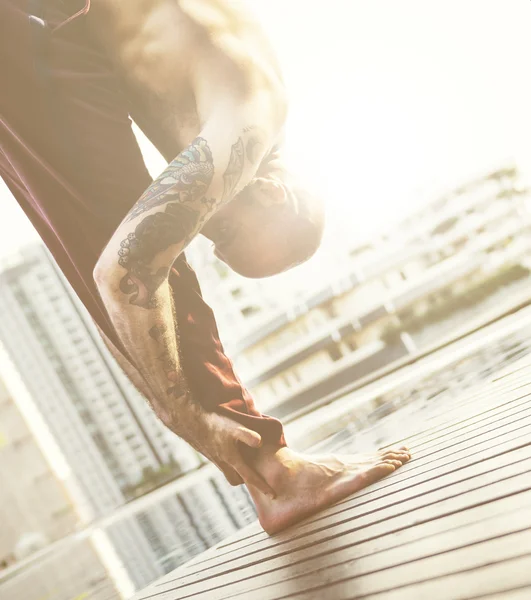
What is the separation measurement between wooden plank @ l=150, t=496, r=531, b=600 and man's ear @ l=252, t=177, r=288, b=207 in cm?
99

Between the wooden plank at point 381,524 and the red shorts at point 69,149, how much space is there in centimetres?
44

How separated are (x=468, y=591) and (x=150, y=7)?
58.5 inches

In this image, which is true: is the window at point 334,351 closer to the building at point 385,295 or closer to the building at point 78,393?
the building at point 385,295

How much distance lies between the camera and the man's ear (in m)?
1.72

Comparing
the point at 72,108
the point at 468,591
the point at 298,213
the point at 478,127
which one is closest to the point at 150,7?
the point at 72,108

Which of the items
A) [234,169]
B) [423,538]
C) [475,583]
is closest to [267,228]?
A: [234,169]

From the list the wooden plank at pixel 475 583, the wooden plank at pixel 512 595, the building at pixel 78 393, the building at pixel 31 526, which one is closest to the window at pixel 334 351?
the building at pixel 31 526

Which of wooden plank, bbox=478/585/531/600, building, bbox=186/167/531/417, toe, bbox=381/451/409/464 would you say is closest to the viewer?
wooden plank, bbox=478/585/531/600

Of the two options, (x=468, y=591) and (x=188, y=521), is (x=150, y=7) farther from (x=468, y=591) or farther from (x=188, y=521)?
(x=188, y=521)

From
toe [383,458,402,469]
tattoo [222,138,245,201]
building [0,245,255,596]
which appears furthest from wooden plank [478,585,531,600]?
building [0,245,255,596]

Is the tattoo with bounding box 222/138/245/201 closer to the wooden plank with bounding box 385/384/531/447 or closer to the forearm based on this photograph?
the forearm

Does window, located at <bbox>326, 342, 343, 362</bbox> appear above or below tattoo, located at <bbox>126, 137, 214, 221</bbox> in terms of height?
below

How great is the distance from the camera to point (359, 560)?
33.5 inches

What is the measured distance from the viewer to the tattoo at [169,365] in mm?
1303
